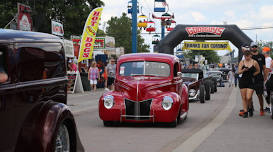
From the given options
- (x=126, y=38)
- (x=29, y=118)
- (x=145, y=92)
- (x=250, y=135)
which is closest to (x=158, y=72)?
(x=145, y=92)

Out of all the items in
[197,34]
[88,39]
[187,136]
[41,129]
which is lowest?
[187,136]

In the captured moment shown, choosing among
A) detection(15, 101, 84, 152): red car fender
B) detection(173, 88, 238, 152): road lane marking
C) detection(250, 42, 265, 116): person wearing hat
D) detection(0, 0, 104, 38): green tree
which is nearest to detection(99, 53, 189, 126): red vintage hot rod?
detection(173, 88, 238, 152): road lane marking

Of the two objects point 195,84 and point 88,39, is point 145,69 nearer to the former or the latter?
point 195,84

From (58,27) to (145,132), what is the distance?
18.2 m

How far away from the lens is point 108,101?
11.7 meters

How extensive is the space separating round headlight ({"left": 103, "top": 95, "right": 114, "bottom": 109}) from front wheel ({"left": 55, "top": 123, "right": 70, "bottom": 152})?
5.70 m

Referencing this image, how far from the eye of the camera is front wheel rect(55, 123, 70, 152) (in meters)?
5.68

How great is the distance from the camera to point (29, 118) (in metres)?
5.29

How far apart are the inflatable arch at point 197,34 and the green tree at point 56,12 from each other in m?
9.39

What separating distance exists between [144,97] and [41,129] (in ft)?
21.2

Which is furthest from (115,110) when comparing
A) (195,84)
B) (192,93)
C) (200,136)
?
(195,84)

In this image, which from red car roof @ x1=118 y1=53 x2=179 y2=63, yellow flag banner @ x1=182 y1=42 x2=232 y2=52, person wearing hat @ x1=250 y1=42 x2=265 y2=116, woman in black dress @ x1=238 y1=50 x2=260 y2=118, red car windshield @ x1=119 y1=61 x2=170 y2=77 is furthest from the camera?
yellow flag banner @ x1=182 y1=42 x2=232 y2=52

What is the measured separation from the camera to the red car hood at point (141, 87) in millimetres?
11633

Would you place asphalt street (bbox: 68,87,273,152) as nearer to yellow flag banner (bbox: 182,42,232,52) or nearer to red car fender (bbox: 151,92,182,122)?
red car fender (bbox: 151,92,182,122)
